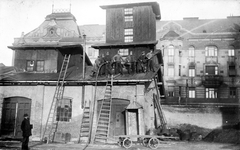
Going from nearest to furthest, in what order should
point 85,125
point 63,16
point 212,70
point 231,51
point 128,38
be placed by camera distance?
1. point 85,125
2. point 128,38
3. point 231,51
4. point 212,70
5. point 63,16

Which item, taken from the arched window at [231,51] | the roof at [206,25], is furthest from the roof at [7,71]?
the arched window at [231,51]

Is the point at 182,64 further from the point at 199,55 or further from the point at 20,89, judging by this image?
the point at 20,89

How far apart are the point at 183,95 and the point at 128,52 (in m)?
21.6

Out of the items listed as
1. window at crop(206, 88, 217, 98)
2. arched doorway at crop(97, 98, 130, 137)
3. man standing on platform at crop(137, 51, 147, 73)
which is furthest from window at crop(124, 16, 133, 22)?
window at crop(206, 88, 217, 98)

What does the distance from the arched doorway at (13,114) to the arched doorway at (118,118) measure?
5716mm

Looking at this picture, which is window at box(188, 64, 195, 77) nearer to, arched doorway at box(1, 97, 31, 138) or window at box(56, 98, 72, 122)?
window at box(56, 98, 72, 122)

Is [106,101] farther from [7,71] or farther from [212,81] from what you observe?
[212,81]

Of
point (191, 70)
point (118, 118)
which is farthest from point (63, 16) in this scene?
point (118, 118)

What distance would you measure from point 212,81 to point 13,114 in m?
33.9

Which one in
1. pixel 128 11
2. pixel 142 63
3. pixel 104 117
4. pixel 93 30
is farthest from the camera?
pixel 93 30

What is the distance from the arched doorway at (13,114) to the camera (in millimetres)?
19016

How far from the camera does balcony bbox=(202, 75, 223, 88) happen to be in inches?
1723

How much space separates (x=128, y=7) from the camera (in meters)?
27.5

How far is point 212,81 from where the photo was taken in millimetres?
43719
